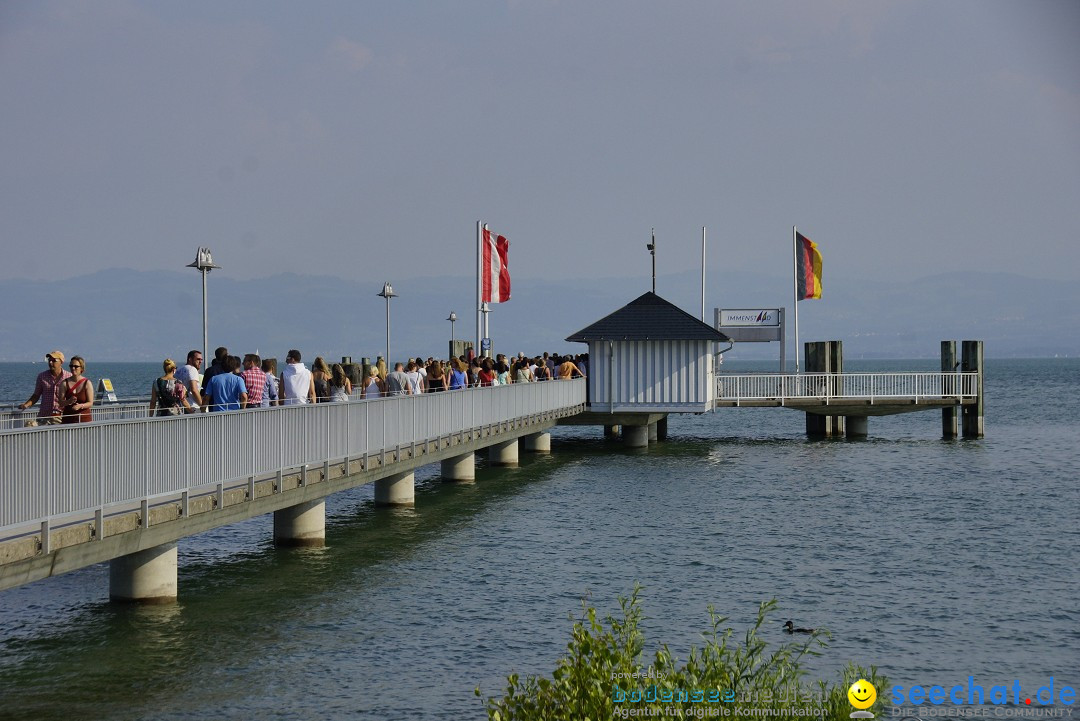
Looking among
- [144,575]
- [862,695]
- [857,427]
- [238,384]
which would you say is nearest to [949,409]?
[857,427]

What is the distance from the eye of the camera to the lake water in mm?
13258

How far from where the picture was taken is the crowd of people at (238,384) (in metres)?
14.8

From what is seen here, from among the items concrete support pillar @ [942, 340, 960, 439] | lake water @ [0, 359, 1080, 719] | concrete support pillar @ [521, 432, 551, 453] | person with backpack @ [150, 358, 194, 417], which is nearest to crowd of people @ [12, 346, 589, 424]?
person with backpack @ [150, 358, 194, 417]

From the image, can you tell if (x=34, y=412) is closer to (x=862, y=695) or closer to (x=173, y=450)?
(x=173, y=450)

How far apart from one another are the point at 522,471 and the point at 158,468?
22.0 meters

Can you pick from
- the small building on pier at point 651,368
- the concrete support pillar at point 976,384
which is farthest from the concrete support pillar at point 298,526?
the concrete support pillar at point 976,384

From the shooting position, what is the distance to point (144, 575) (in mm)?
15883

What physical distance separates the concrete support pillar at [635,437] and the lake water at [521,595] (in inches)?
425

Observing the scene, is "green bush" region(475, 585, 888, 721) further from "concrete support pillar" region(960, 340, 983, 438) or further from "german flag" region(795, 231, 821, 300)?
"german flag" region(795, 231, 821, 300)

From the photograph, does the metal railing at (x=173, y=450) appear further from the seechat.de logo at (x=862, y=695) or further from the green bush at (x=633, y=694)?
the seechat.de logo at (x=862, y=695)

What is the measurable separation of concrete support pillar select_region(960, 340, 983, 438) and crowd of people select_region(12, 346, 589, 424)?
21.2m

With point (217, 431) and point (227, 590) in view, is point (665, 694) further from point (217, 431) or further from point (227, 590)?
point (227, 590)

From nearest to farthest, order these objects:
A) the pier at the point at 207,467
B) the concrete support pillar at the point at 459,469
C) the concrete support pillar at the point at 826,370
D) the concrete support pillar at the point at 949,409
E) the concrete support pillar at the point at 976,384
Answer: the pier at the point at 207,467 → the concrete support pillar at the point at 459,469 → the concrete support pillar at the point at 826,370 → the concrete support pillar at the point at 976,384 → the concrete support pillar at the point at 949,409

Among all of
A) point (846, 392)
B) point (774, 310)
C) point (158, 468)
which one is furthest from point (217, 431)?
point (846, 392)
